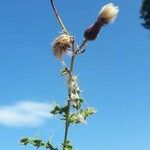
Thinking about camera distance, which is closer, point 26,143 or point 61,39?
point 61,39

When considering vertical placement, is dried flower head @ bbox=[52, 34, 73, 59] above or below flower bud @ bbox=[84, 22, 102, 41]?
below

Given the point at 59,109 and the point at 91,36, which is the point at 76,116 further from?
the point at 91,36

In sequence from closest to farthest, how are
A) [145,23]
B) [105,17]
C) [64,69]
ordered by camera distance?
[105,17]
[64,69]
[145,23]

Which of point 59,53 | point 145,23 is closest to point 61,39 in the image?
point 59,53

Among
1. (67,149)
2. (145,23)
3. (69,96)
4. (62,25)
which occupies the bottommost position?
(67,149)

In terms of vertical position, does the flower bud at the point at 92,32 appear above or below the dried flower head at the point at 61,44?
above
